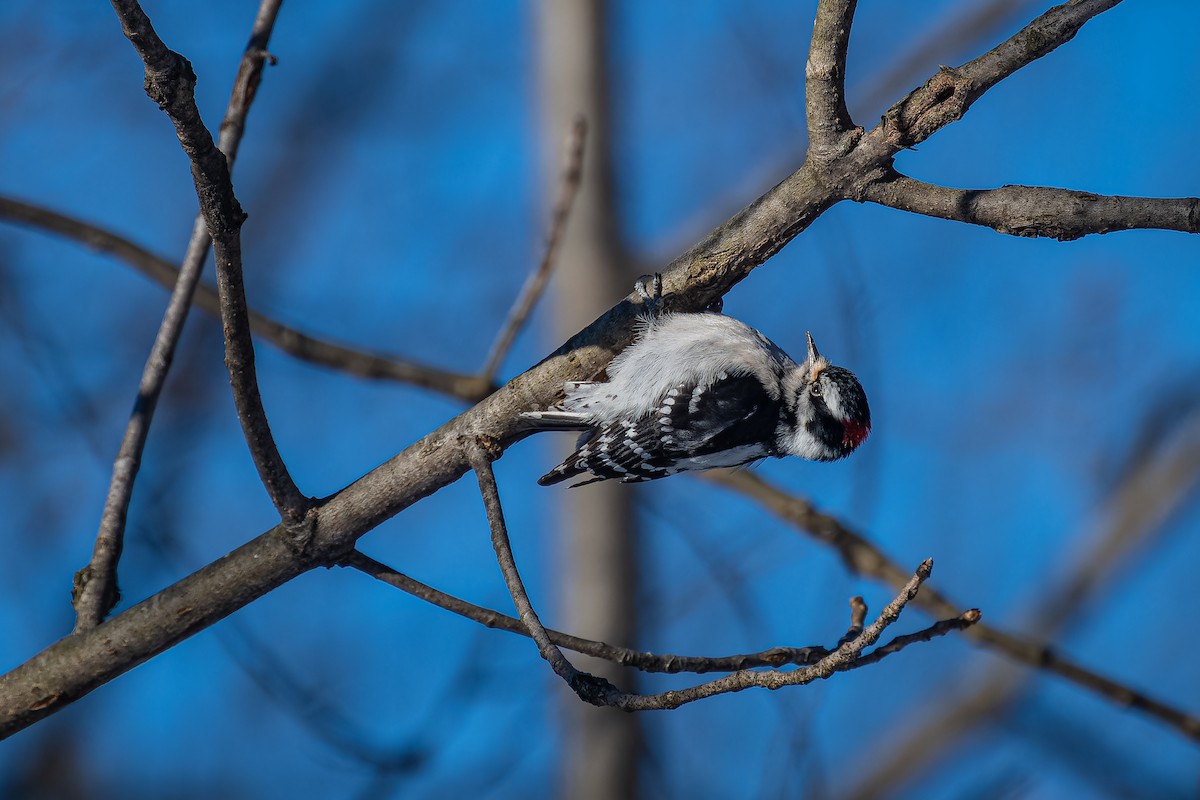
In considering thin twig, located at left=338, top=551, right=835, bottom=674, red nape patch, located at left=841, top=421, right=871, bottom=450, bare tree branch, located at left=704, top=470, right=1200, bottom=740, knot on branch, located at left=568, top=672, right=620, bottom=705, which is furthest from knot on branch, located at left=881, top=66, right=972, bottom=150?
bare tree branch, located at left=704, top=470, right=1200, bottom=740

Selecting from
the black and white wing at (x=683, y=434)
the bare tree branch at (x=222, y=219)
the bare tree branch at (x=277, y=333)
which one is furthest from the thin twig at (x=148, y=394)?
the black and white wing at (x=683, y=434)

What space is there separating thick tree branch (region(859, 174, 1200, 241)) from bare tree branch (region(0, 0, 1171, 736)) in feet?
0.36

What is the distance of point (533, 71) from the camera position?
748 cm

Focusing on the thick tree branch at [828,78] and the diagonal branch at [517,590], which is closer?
the diagonal branch at [517,590]

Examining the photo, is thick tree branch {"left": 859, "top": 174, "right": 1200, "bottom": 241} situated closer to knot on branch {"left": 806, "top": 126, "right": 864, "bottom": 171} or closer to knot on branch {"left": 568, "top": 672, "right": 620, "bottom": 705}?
knot on branch {"left": 806, "top": 126, "right": 864, "bottom": 171}

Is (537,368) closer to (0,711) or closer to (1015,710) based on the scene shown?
(0,711)

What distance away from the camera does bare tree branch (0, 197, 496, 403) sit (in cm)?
356

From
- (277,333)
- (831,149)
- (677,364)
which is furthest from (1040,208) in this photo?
(277,333)

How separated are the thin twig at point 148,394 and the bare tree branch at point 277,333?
471 millimetres

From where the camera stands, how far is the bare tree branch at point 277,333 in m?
3.56

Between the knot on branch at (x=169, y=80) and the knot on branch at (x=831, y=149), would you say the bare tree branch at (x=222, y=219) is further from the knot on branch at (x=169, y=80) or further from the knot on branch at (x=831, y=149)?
the knot on branch at (x=831, y=149)

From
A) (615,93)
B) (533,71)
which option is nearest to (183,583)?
(615,93)

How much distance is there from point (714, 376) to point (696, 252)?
3.97 ft

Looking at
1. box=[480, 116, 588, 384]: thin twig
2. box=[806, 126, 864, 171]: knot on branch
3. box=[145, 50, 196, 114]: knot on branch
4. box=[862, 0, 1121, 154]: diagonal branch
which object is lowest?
box=[862, 0, 1121, 154]: diagonal branch
